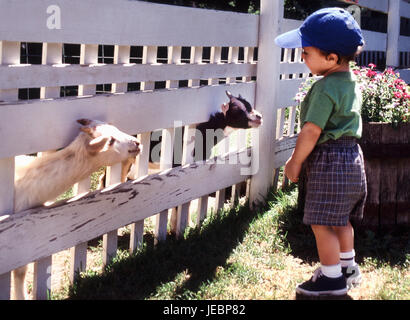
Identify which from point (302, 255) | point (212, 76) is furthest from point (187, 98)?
point (302, 255)

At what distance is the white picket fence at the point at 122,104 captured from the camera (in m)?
2.43

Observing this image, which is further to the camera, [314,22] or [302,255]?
[302,255]

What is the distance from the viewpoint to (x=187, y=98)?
361cm

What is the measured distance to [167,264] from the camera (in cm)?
325

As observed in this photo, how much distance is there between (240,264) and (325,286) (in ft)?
1.97

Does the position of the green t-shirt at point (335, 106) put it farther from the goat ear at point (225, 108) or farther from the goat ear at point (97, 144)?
the goat ear at point (225, 108)

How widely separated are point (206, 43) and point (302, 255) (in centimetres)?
155

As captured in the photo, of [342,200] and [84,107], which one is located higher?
[84,107]

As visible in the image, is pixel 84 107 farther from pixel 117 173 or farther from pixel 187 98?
pixel 187 98

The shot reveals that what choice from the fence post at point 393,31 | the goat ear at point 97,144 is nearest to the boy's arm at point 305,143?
the goat ear at point 97,144

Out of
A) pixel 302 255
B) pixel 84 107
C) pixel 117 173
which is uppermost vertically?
pixel 84 107

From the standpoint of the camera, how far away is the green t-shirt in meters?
2.73

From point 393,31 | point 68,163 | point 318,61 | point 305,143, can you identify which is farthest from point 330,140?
point 393,31

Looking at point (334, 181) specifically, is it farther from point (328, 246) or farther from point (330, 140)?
point (328, 246)
